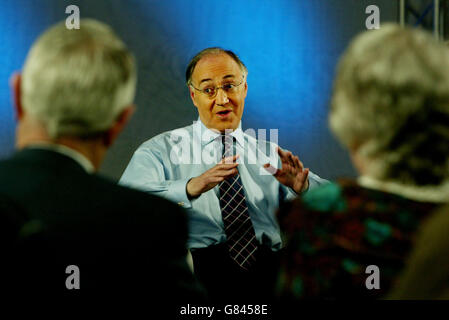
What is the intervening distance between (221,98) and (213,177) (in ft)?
1.84

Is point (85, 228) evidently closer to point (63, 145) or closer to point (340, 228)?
point (63, 145)

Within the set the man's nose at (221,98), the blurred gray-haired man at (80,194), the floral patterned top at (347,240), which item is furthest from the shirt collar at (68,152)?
the man's nose at (221,98)

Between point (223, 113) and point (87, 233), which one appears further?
point (223, 113)

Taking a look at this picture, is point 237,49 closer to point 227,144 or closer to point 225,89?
point 225,89

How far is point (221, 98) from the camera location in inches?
101

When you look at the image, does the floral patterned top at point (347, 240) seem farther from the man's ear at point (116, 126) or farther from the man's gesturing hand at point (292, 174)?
the man's gesturing hand at point (292, 174)

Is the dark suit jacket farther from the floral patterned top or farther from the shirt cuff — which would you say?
the shirt cuff

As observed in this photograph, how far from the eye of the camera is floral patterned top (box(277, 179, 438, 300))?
0.90 meters

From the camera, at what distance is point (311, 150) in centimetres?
337

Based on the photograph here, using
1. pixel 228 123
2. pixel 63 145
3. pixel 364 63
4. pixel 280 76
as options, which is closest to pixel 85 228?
pixel 63 145

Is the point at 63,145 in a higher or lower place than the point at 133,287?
higher

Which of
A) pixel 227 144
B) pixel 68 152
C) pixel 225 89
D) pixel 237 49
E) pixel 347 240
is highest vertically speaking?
pixel 237 49

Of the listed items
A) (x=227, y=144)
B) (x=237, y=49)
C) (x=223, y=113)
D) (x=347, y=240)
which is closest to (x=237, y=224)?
(x=227, y=144)
